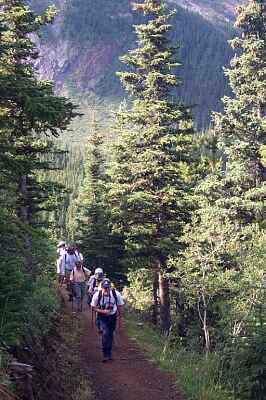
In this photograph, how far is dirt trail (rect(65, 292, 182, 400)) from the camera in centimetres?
947

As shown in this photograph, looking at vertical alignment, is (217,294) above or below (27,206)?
below

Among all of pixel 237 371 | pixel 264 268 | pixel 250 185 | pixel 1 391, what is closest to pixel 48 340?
pixel 237 371

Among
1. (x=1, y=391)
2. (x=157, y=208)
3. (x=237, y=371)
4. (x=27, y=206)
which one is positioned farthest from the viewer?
(x=157, y=208)

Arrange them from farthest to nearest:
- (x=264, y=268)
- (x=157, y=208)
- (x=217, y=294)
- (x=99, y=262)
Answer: (x=99, y=262), (x=157, y=208), (x=217, y=294), (x=264, y=268)

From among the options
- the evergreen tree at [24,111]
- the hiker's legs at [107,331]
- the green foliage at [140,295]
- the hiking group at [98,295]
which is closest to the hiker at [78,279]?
the hiking group at [98,295]

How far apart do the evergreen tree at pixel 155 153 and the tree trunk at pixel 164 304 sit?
0.04 meters

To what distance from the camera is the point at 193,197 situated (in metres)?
21.1

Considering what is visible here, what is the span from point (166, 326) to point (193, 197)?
505 centimetres

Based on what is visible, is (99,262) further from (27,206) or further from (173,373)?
(173,373)

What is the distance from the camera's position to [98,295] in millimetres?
11289

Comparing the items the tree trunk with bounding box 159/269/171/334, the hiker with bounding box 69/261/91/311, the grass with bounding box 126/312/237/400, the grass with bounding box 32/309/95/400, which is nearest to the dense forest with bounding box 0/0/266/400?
the tree trunk with bounding box 159/269/171/334

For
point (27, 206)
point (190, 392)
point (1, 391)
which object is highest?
point (27, 206)

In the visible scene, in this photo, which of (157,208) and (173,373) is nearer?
(173,373)

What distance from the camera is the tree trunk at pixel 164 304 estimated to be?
2058 cm
